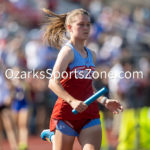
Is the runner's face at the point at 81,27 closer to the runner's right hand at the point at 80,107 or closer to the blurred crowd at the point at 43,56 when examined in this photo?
the runner's right hand at the point at 80,107

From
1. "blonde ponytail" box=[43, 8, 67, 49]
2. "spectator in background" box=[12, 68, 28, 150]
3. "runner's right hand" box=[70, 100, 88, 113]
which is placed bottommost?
"spectator in background" box=[12, 68, 28, 150]

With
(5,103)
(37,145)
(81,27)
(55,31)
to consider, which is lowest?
(37,145)

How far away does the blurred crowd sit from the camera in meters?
9.14

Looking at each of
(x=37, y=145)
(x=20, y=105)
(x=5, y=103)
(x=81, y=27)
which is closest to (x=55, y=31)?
(x=81, y=27)

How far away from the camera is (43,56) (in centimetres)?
1216

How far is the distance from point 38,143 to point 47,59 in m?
2.41

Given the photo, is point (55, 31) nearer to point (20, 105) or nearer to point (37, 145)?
point (20, 105)

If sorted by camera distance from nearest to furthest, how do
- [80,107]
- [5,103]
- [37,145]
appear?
[80,107]
[5,103]
[37,145]

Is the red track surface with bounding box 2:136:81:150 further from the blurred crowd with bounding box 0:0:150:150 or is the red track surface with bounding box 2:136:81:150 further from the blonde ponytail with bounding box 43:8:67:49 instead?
the blonde ponytail with bounding box 43:8:67:49

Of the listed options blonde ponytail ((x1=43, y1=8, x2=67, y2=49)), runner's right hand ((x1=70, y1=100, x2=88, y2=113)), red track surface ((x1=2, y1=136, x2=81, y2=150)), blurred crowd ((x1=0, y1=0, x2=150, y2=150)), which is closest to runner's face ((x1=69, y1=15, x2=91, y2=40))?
blonde ponytail ((x1=43, y1=8, x2=67, y2=49))

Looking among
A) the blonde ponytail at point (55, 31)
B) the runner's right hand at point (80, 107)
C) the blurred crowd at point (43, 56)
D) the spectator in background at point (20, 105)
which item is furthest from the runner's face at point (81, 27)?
the spectator in background at point (20, 105)

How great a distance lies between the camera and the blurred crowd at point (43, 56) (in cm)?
914

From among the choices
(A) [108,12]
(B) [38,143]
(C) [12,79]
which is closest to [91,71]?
(C) [12,79]

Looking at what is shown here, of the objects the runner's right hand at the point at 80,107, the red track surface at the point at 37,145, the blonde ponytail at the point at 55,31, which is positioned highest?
the blonde ponytail at the point at 55,31
